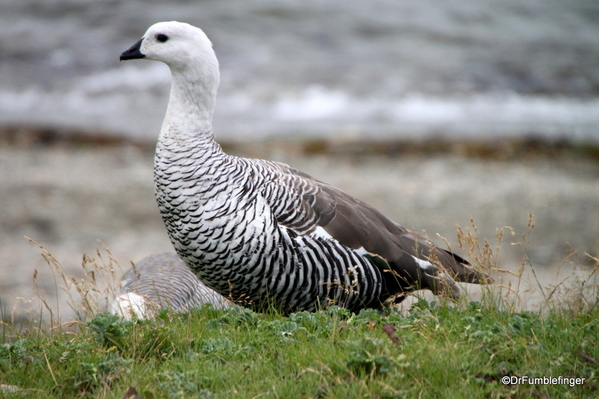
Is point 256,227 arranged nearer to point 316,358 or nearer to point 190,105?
point 190,105

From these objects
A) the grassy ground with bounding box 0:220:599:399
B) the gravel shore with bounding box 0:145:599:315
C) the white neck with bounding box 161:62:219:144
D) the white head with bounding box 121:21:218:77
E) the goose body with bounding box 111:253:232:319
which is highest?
the white head with bounding box 121:21:218:77

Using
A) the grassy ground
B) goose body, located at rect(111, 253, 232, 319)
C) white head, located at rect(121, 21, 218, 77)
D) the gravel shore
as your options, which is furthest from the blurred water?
the grassy ground

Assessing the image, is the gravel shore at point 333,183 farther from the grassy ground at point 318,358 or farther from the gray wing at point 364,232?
the grassy ground at point 318,358

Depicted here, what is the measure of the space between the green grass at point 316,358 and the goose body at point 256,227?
732mm

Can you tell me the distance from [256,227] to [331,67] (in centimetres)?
1510

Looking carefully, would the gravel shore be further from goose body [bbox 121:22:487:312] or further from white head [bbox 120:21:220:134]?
white head [bbox 120:21:220:134]

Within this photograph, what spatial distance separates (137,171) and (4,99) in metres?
7.06

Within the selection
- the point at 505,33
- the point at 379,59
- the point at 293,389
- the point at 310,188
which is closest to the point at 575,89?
the point at 505,33

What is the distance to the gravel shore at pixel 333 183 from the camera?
386 inches

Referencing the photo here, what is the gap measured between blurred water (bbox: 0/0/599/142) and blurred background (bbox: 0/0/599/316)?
2.6 inches

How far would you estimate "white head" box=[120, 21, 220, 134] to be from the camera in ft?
17.9

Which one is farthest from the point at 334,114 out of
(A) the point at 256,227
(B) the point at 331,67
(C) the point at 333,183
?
(A) the point at 256,227

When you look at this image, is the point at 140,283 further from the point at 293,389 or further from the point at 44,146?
the point at 44,146

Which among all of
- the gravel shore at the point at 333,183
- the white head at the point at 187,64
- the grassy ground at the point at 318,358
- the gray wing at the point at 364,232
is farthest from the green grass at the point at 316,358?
the gravel shore at the point at 333,183
